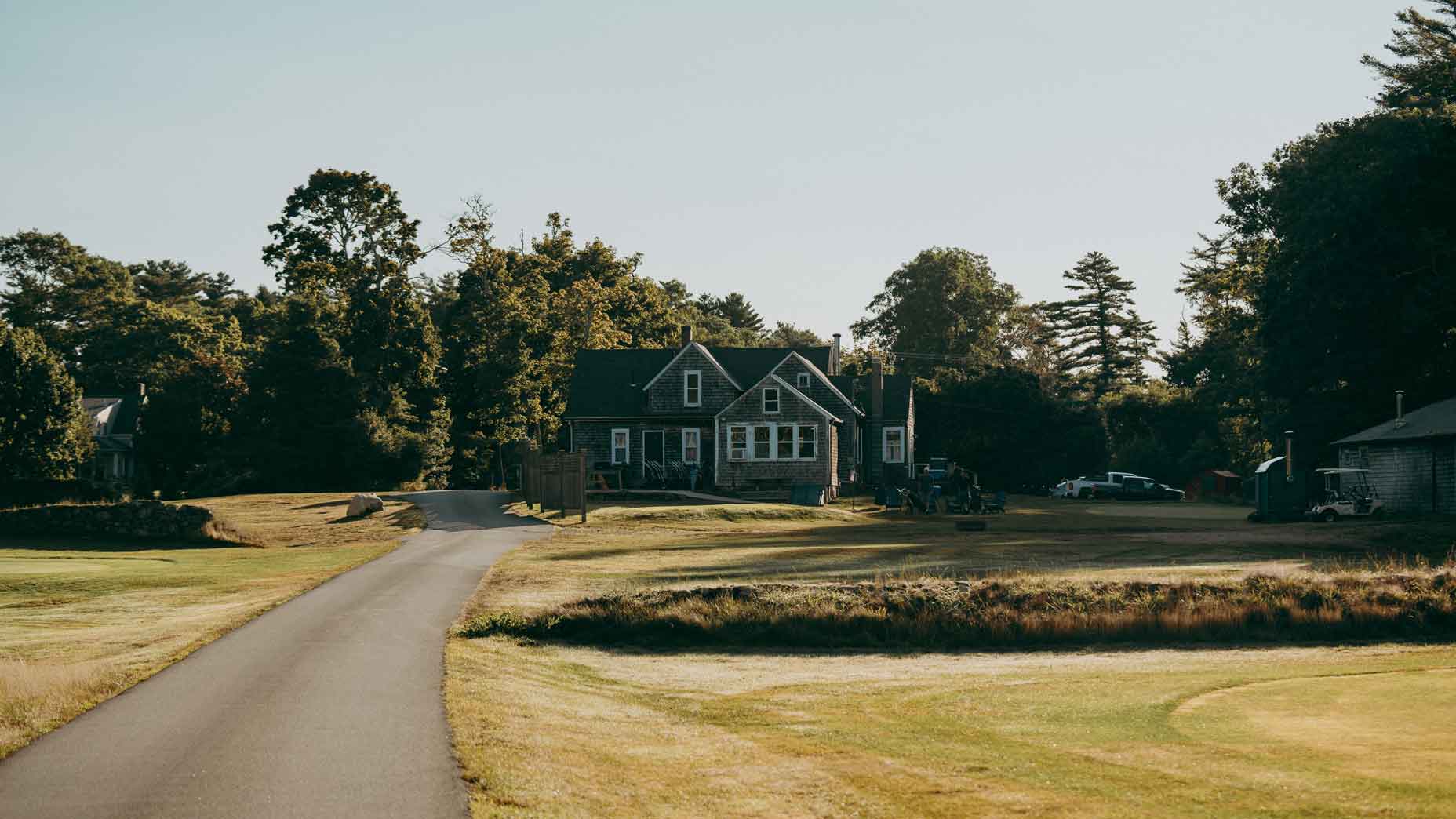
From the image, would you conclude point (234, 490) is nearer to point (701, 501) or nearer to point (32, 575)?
point (701, 501)

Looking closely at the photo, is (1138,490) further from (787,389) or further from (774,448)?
(787,389)

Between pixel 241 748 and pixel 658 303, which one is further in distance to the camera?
pixel 658 303

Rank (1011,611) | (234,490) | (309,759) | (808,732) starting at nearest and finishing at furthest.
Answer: (309,759), (808,732), (1011,611), (234,490)

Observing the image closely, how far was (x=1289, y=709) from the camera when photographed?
1499cm

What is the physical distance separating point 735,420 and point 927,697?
45840 mm

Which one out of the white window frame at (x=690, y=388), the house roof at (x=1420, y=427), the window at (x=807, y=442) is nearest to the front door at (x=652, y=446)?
the white window frame at (x=690, y=388)

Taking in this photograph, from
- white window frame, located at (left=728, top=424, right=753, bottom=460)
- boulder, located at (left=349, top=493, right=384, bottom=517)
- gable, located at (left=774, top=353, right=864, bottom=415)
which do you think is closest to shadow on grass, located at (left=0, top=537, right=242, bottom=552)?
boulder, located at (left=349, top=493, right=384, bottom=517)

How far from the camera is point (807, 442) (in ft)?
206

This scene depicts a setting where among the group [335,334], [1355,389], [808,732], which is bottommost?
[808,732]

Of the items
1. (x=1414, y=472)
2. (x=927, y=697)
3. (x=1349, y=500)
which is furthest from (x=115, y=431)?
(x=927, y=697)

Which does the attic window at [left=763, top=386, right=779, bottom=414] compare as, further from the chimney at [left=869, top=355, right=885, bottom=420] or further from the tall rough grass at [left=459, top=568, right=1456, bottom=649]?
the tall rough grass at [left=459, top=568, right=1456, bottom=649]

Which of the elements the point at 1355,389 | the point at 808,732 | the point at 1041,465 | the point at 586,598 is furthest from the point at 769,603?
the point at 1041,465

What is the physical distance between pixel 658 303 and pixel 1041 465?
2891 cm

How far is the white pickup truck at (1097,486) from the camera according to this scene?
257ft
